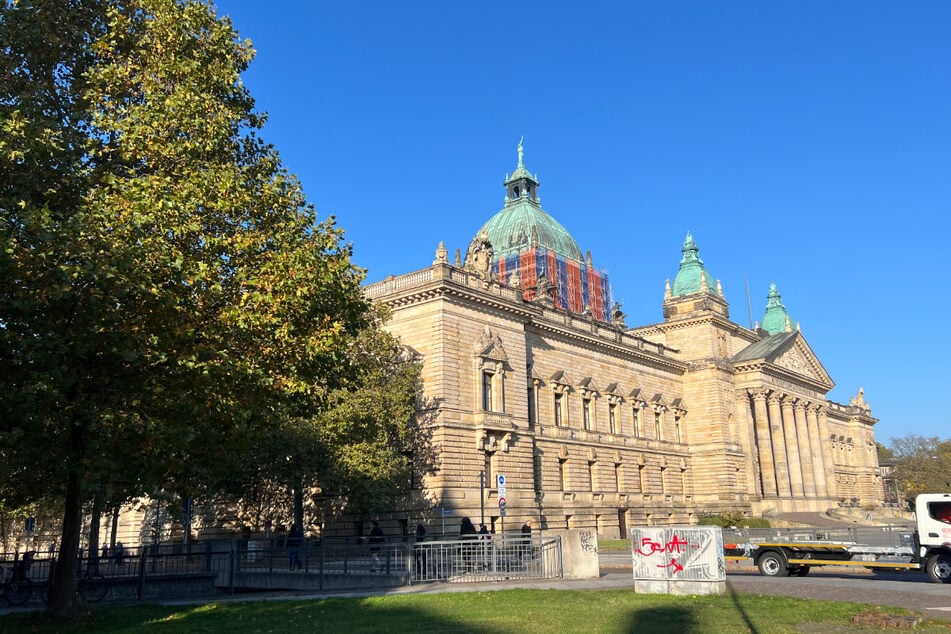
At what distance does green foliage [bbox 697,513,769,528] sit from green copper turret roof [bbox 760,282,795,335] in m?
36.4

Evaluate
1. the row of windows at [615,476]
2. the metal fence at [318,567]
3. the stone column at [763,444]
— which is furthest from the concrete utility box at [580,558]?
the stone column at [763,444]

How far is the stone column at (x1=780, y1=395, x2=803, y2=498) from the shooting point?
7219 cm

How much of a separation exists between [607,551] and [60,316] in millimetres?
33104

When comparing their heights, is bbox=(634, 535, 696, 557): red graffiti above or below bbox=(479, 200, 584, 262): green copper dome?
below

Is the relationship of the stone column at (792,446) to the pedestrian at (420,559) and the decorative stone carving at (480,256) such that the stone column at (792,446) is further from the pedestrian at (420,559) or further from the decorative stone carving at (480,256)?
the pedestrian at (420,559)

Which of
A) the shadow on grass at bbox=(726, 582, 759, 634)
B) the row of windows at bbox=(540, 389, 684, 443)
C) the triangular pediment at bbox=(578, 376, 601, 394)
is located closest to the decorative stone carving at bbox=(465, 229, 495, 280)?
the row of windows at bbox=(540, 389, 684, 443)

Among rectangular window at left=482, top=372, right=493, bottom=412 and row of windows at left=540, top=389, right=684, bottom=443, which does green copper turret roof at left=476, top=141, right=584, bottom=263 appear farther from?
rectangular window at left=482, top=372, right=493, bottom=412

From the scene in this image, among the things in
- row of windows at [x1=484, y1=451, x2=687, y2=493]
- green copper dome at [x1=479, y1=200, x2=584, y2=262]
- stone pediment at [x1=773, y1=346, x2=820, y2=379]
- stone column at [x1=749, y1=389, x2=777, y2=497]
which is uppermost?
green copper dome at [x1=479, y1=200, x2=584, y2=262]

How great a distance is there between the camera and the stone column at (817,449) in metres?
77.0

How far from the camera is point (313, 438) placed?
35.6 m

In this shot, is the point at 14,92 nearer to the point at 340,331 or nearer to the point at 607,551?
the point at 340,331

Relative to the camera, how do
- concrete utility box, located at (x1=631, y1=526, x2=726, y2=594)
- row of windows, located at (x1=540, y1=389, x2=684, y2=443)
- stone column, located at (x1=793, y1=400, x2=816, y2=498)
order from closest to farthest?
concrete utility box, located at (x1=631, y1=526, x2=726, y2=594)
row of windows, located at (x1=540, y1=389, x2=684, y2=443)
stone column, located at (x1=793, y1=400, x2=816, y2=498)

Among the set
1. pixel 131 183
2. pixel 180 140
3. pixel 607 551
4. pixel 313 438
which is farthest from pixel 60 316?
pixel 607 551

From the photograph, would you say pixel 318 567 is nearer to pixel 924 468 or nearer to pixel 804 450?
pixel 804 450
